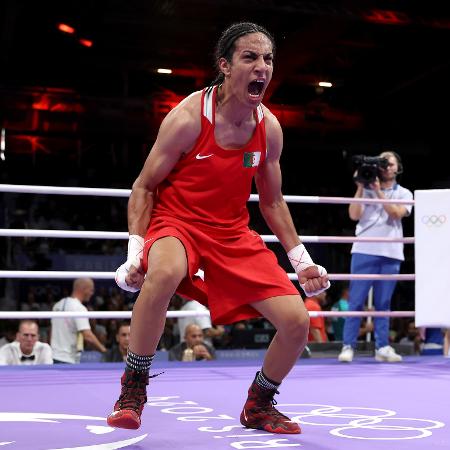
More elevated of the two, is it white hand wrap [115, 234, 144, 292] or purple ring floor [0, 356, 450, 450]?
white hand wrap [115, 234, 144, 292]

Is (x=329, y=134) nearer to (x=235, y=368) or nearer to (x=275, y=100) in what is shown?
(x=275, y=100)

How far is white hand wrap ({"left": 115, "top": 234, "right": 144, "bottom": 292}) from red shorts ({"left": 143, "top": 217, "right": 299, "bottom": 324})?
0.02m

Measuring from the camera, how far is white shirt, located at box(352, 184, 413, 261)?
3889 mm

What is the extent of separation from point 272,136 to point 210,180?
235 mm

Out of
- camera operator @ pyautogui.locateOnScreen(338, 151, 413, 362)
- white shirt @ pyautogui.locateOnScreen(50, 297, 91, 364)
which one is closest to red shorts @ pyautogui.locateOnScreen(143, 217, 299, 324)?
camera operator @ pyautogui.locateOnScreen(338, 151, 413, 362)

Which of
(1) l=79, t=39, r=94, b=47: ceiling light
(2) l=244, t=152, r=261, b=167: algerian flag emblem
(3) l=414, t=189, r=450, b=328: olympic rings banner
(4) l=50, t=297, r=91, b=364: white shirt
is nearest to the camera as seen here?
(2) l=244, t=152, r=261, b=167: algerian flag emblem

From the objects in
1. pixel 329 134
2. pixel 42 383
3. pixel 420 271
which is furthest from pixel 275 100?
pixel 42 383

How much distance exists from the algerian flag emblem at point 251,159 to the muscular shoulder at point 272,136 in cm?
7

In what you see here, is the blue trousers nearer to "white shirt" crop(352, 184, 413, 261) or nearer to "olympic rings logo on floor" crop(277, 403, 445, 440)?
"white shirt" crop(352, 184, 413, 261)

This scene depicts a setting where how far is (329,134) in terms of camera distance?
13500 mm

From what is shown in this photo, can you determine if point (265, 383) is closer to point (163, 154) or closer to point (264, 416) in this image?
A: point (264, 416)

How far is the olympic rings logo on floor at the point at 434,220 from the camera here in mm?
3627

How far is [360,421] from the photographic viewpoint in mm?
2098

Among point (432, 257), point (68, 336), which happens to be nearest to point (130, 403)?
point (432, 257)
